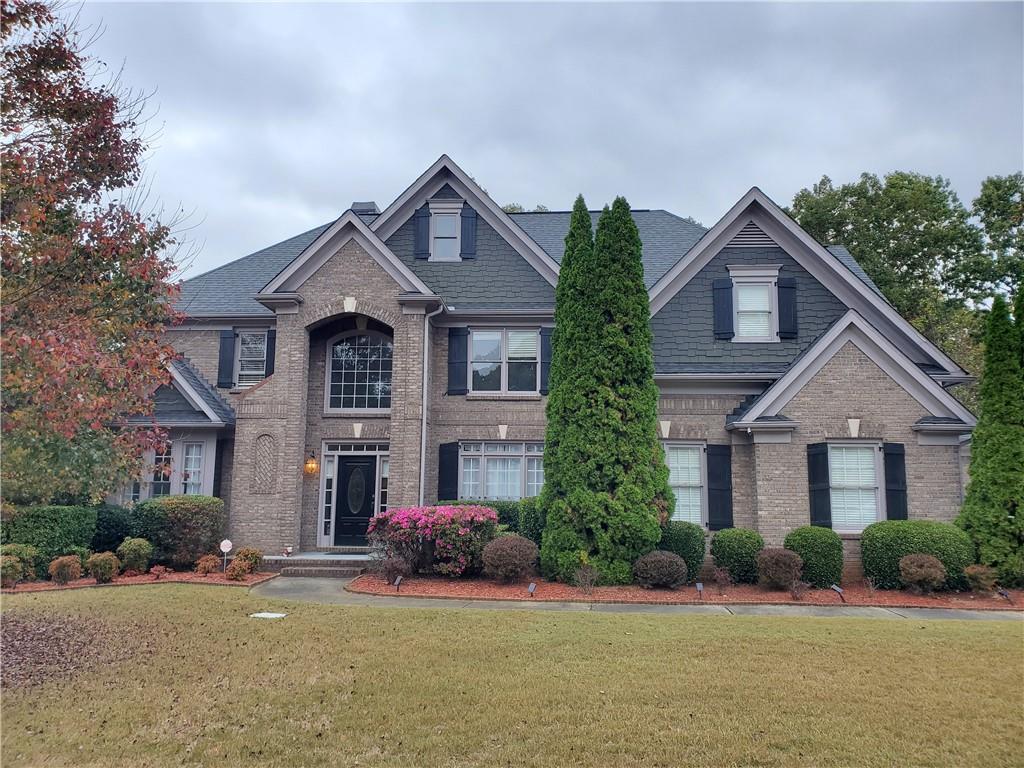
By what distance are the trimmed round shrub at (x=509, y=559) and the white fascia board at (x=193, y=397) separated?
7711 mm

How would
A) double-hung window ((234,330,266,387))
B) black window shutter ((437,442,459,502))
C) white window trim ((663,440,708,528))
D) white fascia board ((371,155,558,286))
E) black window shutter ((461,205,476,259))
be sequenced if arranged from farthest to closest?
1. black window shutter ((461,205,476,259))
2. double-hung window ((234,330,266,387))
3. white fascia board ((371,155,558,286))
4. black window shutter ((437,442,459,502))
5. white window trim ((663,440,708,528))

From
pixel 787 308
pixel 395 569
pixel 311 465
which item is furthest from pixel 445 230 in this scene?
pixel 395 569

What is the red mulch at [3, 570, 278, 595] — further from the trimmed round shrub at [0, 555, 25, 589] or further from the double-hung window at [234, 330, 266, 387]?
the double-hung window at [234, 330, 266, 387]

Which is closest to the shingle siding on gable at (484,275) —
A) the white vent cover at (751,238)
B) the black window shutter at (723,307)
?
the black window shutter at (723,307)

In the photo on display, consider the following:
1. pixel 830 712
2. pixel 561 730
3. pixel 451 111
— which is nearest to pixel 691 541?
pixel 830 712

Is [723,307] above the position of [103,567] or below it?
above

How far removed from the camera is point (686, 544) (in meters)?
13.0

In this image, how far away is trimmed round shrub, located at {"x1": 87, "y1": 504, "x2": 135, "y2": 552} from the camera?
1482 cm

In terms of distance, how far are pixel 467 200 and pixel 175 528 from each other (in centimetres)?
1054

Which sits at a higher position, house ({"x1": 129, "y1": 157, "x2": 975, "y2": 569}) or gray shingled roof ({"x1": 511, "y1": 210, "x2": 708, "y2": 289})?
gray shingled roof ({"x1": 511, "y1": 210, "x2": 708, "y2": 289})

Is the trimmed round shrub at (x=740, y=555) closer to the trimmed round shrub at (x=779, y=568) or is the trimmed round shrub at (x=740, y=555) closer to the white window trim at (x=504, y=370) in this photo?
the trimmed round shrub at (x=779, y=568)

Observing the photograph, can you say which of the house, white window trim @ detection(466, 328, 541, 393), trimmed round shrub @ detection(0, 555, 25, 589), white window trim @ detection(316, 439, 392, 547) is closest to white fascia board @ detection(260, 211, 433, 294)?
the house

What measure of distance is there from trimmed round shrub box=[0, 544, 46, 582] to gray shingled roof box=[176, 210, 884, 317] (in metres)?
6.99

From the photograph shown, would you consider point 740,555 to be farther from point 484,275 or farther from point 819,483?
point 484,275
